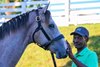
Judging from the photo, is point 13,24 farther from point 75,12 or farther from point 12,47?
point 75,12

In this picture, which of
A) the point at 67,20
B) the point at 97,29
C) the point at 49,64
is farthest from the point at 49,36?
the point at 67,20

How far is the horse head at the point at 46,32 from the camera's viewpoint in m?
4.84

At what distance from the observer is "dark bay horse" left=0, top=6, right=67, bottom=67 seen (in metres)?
4.76

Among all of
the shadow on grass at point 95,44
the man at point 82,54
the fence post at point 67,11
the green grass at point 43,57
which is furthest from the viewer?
the fence post at point 67,11

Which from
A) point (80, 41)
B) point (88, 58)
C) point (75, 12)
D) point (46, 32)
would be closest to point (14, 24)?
point (46, 32)

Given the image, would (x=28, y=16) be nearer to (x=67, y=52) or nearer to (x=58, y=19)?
(x=67, y=52)

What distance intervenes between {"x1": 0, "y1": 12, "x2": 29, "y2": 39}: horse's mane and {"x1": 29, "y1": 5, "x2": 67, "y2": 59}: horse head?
3.7 inches

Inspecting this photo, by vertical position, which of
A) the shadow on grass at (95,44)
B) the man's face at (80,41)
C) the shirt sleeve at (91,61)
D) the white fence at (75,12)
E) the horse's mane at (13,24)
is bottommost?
the white fence at (75,12)

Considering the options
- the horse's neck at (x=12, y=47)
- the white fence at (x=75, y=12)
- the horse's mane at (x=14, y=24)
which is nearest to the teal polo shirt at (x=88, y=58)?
the horse's mane at (x=14, y=24)

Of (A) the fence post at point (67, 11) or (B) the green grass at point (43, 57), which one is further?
(A) the fence post at point (67, 11)

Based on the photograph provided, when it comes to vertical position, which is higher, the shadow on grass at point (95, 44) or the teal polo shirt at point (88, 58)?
the teal polo shirt at point (88, 58)

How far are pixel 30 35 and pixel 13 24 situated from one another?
0.94 ft

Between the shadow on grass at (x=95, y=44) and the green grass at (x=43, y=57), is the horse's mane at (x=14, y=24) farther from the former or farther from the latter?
the shadow on grass at (x=95, y=44)

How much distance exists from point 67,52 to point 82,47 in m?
0.20
